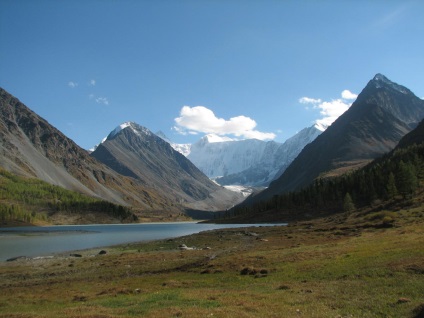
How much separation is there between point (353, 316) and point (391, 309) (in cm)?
273

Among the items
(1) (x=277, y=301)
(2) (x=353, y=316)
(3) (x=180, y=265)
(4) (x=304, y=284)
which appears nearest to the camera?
→ (2) (x=353, y=316)

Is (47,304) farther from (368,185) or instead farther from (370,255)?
(368,185)

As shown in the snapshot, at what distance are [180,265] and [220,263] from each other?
27.1 feet

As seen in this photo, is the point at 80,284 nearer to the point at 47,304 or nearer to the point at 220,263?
the point at 47,304

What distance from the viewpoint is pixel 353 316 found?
23062mm

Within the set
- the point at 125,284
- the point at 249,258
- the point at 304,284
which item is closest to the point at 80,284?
the point at 125,284

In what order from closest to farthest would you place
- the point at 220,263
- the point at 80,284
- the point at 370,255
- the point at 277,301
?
the point at 277,301 → the point at 370,255 → the point at 80,284 → the point at 220,263

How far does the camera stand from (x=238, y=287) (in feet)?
123

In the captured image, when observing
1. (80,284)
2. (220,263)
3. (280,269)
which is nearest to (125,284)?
(80,284)

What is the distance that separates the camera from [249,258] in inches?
2191

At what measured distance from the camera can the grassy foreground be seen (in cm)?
2588

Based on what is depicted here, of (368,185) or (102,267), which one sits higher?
(368,185)

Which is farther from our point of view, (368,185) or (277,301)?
(368,185)

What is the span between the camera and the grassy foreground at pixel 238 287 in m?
25.9
